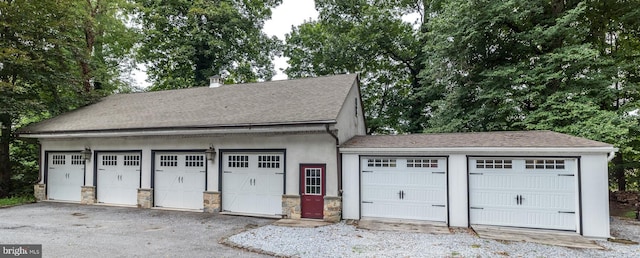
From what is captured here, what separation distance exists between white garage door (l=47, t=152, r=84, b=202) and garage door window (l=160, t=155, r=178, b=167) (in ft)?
12.6

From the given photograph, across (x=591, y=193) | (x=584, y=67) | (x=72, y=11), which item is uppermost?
(x=72, y=11)

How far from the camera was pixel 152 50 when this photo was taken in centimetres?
2112

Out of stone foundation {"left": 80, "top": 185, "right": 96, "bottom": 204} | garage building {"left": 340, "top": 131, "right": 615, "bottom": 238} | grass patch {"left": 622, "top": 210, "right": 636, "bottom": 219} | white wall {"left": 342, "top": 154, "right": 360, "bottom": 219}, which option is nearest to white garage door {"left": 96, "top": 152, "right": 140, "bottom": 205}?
stone foundation {"left": 80, "top": 185, "right": 96, "bottom": 204}

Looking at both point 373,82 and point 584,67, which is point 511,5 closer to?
point 584,67

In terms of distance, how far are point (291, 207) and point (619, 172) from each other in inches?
641

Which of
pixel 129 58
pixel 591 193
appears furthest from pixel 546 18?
pixel 129 58

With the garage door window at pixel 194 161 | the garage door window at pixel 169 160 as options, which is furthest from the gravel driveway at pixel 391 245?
the garage door window at pixel 169 160

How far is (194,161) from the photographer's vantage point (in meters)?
10.5

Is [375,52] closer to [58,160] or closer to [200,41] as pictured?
[200,41]

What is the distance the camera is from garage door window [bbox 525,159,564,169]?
7.49 m

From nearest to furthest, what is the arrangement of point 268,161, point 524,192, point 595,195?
point 595,195 < point 524,192 < point 268,161

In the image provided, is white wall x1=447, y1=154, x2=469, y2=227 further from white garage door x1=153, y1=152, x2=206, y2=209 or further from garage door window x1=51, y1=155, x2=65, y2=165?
garage door window x1=51, y1=155, x2=65, y2=165

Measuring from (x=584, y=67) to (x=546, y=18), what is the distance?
2.59 meters

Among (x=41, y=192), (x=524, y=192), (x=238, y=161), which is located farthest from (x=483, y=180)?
(x=41, y=192)
